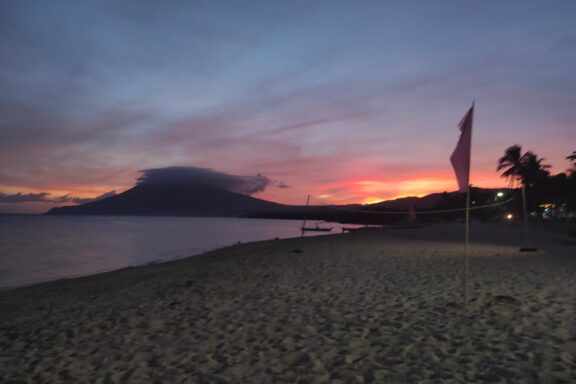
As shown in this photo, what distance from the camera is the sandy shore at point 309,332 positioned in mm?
4832

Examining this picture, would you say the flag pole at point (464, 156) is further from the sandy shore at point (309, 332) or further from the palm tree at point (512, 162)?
the palm tree at point (512, 162)

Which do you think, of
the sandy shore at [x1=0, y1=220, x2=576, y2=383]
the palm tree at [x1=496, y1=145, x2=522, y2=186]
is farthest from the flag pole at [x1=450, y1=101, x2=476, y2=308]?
the palm tree at [x1=496, y1=145, x2=522, y2=186]

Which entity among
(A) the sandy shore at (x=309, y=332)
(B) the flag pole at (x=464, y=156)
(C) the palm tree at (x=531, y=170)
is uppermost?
(C) the palm tree at (x=531, y=170)

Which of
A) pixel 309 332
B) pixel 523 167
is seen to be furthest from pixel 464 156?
pixel 523 167

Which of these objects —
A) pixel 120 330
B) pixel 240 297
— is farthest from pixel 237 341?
pixel 240 297

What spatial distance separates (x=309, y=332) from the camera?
634cm

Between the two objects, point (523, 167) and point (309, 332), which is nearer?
point (309, 332)

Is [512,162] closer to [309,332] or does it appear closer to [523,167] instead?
[523,167]

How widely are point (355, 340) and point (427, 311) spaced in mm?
2157

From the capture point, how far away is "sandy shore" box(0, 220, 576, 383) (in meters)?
4.83

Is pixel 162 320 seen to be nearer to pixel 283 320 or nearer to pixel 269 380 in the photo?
pixel 283 320

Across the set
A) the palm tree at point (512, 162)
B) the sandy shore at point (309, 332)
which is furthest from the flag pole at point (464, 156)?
the palm tree at point (512, 162)

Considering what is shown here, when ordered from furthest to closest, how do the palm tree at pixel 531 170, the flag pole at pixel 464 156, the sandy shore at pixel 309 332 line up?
the palm tree at pixel 531 170 → the flag pole at pixel 464 156 → the sandy shore at pixel 309 332

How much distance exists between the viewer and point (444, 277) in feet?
36.1
